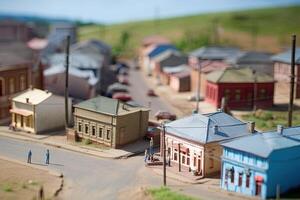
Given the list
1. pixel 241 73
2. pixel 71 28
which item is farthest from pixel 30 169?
pixel 71 28

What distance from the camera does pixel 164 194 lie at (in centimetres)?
3731

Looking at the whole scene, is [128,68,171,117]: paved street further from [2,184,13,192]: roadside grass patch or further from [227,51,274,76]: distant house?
[2,184,13,192]: roadside grass patch

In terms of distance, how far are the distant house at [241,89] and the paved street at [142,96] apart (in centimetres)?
738

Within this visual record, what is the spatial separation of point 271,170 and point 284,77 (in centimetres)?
4304

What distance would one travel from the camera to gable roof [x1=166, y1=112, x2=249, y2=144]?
4344 centimetres

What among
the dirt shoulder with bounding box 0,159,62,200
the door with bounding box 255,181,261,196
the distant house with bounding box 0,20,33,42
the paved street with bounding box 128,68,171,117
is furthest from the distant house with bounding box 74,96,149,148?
the distant house with bounding box 0,20,33,42

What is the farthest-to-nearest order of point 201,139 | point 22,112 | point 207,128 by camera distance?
1. point 22,112
2. point 207,128
3. point 201,139

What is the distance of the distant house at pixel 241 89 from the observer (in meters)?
68.4

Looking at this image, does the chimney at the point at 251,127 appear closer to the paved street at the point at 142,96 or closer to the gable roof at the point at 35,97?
the paved street at the point at 142,96

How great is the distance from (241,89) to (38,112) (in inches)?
1070

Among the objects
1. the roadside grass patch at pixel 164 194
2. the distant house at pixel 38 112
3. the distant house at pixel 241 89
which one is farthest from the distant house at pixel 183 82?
the roadside grass patch at pixel 164 194

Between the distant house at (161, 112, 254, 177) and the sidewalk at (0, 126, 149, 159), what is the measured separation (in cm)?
475

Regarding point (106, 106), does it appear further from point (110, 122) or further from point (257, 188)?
point (257, 188)

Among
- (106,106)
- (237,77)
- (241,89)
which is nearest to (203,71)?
(237,77)
